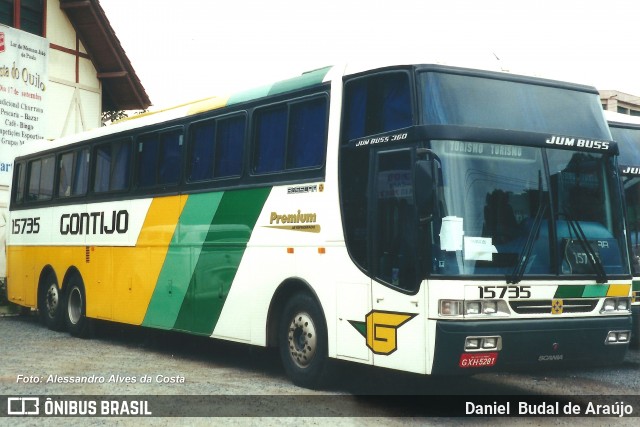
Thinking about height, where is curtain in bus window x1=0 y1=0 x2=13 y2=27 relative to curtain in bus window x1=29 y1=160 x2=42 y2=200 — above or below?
above

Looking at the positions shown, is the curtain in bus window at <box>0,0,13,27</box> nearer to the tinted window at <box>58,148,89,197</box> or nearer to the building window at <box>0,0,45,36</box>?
the building window at <box>0,0,45,36</box>

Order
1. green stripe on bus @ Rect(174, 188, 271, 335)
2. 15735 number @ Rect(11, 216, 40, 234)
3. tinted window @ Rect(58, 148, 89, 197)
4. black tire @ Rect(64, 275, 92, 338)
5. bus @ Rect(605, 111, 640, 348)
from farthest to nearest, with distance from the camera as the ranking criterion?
15735 number @ Rect(11, 216, 40, 234) → tinted window @ Rect(58, 148, 89, 197) → black tire @ Rect(64, 275, 92, 338) → bus @ Rect(605, 111, 640, 348) → green stripe on bus @ Rect(174, 188, 271, 335)

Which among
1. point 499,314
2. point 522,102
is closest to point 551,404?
point 499,314

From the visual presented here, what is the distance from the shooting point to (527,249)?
27.4 ft

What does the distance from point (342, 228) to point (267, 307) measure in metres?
1.71

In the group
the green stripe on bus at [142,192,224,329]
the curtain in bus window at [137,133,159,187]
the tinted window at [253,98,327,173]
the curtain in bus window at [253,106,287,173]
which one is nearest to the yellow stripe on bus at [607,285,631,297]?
the tinted window at [253,98,327,173]

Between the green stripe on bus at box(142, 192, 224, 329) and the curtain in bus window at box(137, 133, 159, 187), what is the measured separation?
47.9 inches

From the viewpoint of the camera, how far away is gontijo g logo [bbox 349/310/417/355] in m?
8.43

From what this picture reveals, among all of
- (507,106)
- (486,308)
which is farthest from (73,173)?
(486,308)

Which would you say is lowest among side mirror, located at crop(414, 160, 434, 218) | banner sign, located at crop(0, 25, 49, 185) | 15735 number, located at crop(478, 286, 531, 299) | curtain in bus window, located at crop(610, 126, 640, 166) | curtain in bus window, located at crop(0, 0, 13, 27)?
15735 number, located at crop(478, 286, 531, 299)

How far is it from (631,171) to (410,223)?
20.7 feet

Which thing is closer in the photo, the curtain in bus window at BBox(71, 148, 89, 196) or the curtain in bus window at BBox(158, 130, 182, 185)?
the curtain in bus window at BBox(158, 130, 182, 185)

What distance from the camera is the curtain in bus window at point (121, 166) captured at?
46.6ft

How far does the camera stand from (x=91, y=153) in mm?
15578
